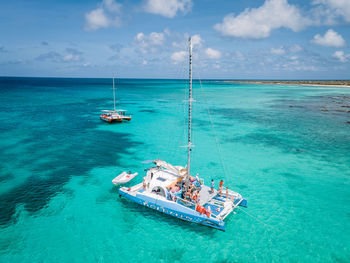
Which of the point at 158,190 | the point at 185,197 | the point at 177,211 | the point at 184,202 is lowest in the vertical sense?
the point at 177,211

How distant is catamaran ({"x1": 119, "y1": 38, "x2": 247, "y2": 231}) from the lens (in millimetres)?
16516

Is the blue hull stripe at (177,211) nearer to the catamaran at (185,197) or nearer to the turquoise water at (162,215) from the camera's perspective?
the catamaran at (185,197)

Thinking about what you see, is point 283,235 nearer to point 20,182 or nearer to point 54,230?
point 54,230

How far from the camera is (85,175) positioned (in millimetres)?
24469

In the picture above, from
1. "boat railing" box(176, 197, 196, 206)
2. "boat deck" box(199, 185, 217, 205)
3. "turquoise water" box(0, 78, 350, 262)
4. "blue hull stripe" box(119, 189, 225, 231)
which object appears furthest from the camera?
"boat deck" box(199, 185, 217, 205)

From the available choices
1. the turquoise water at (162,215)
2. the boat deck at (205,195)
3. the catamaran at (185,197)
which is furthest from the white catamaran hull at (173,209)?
the boat deck at (205,195)

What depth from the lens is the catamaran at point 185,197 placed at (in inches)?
650

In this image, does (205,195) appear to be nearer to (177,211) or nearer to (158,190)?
(177,211)

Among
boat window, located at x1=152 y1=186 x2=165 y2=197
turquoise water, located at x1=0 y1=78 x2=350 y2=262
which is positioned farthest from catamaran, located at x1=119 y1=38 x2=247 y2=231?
turquoise water, located at x1=0 y1=78 x2=350 y2=262

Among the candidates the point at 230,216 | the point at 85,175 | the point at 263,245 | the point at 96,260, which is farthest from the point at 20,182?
the point at 263,245

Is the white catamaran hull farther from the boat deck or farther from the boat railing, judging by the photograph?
the boat deck

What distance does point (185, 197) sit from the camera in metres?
17.9

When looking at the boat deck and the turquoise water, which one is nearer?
the turquoise water

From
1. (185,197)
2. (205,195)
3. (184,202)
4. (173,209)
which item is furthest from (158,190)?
(205,195)
